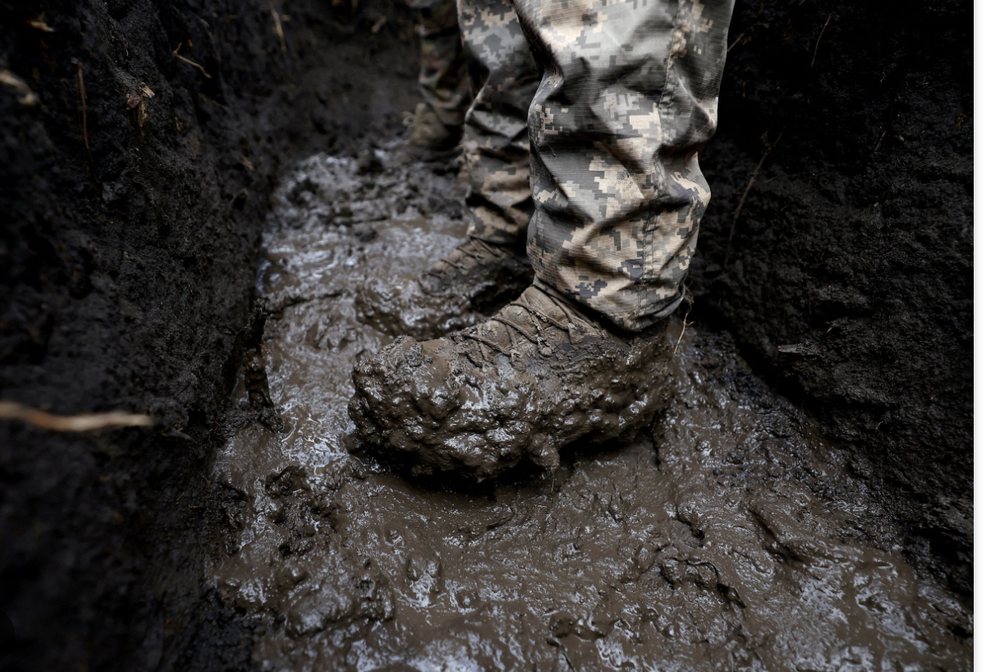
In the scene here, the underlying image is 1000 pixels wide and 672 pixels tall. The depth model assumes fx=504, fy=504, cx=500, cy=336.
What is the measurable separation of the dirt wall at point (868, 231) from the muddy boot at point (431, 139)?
64.2 inches

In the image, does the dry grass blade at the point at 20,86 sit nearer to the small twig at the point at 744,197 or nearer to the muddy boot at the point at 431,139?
the small twig at the point at 744,197

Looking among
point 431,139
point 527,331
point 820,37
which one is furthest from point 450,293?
point 431,139

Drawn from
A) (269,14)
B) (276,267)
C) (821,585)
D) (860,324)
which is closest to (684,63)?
(860,324)

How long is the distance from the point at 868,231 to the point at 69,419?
1760 mm

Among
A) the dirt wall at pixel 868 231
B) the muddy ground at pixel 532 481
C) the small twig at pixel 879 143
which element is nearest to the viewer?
the muddy ground at pixel 532 481

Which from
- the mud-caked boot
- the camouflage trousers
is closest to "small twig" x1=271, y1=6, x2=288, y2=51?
the camouflage trousers

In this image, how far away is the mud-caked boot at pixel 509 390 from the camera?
3.95 ft

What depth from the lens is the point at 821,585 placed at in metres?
1.11

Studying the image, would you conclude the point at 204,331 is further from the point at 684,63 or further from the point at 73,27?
the point at 684,63

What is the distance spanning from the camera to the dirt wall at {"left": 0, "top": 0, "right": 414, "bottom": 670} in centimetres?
75

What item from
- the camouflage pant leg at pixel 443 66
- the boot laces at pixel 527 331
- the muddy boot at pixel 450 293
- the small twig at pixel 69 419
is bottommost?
the muddy boot at pixel 450 293

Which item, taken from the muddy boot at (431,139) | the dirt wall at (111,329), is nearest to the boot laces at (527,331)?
the dirt wall at (111,329)

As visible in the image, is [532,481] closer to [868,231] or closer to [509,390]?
[509,390]

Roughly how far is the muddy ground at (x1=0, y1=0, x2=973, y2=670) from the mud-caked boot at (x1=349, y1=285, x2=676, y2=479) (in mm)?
131
